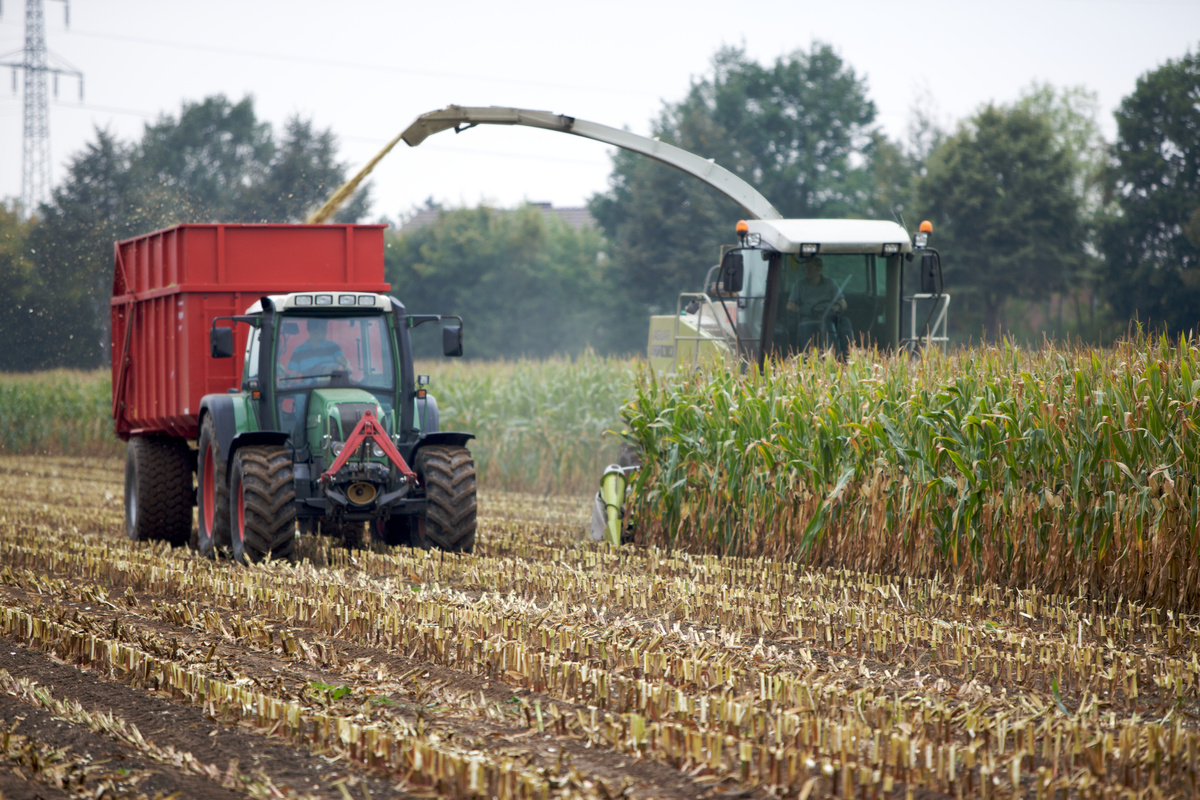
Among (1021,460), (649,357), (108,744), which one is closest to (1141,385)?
(1021,460)

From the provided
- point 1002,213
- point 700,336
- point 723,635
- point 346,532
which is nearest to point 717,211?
point 1002,213

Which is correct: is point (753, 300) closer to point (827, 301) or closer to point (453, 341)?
point (827, 301)

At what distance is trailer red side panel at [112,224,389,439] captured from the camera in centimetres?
973

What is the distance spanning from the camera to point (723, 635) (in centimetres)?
590

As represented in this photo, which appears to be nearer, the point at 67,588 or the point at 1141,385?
the point at 1141,385

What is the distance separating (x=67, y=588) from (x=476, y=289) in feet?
135

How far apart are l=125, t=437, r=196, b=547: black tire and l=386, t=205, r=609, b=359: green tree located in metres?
35.6

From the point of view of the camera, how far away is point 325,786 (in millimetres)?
3848

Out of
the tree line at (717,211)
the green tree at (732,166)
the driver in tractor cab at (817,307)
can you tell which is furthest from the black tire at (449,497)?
the green tree at (732,166)

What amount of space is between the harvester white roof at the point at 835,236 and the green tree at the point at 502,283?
34864mm

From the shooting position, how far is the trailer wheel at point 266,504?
8.24m

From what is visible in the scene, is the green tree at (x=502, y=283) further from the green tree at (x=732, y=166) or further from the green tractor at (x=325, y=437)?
the green tractor at (x=325, y=437)

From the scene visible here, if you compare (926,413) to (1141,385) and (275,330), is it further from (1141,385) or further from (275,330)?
(275,330)

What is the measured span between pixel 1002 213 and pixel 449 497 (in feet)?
98.4
